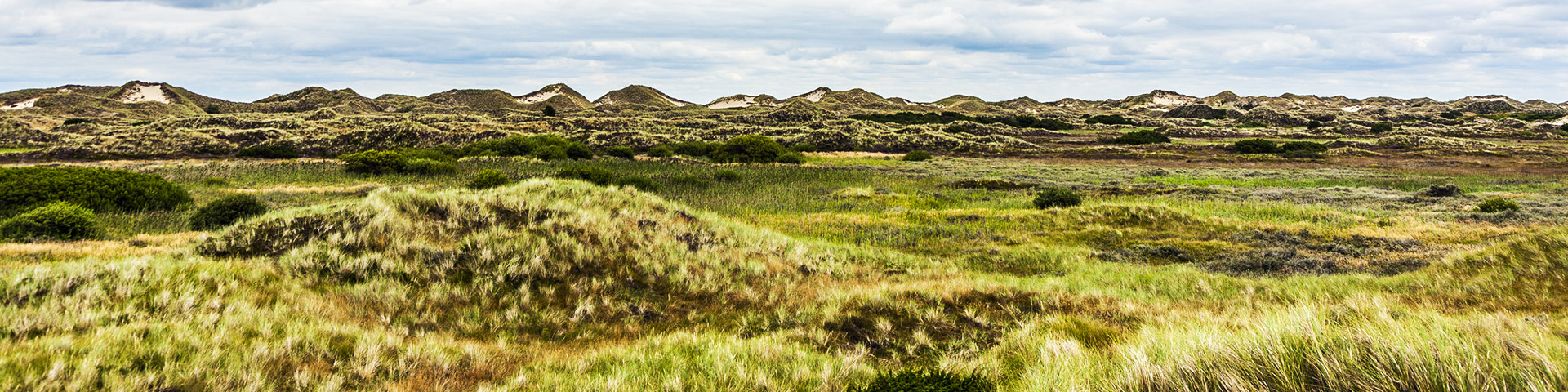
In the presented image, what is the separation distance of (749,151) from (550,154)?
11503 mm

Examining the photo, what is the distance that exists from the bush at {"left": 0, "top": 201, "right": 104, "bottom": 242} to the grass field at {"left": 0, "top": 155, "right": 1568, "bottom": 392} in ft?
1.69

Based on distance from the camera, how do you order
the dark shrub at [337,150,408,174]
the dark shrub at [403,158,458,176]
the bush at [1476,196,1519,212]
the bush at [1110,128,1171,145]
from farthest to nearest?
the bush at [1110,128,1171,145], the dark shrub at [403,158,458,176], the dark shrub at [337,150,408,174], the bush at [1476,196,1519,212]

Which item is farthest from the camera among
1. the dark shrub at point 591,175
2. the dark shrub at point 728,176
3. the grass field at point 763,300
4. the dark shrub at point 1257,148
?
the dark shrub at point 1257,148

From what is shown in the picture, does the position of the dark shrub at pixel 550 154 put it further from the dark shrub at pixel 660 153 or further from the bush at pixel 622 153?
the dark shrub at pixel 660 153

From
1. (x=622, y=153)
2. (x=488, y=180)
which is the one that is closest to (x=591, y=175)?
(x=488, y=180)

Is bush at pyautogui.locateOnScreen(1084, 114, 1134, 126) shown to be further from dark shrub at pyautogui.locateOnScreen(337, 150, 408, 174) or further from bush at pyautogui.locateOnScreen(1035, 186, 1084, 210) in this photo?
dark shrub at pyautogui.locateOnScreen(337, 150, 408, 174)

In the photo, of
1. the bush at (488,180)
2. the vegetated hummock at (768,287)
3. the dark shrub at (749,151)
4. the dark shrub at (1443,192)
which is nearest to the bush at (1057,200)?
the vegetated hummock at (768,287)

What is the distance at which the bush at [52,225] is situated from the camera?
910 cm

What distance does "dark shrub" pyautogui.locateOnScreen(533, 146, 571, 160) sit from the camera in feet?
111

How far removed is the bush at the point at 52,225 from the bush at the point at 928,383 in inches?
489

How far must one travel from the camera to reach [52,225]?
30.6ft

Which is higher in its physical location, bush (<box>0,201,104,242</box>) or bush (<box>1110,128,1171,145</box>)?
bush (<box>1110,128,1171,145</box>)

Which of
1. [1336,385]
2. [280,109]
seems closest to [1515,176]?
[1336,385]

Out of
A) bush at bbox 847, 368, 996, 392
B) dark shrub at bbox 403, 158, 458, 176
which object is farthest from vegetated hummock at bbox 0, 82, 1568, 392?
dark shrub at bbox 403, 158, 458, 176
